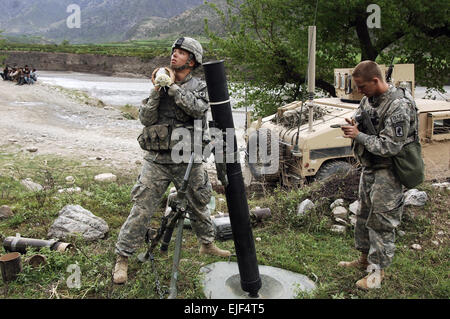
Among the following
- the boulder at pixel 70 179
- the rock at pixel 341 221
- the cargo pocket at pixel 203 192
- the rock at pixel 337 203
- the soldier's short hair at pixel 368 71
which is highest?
the soldier's short hair at pixel 368 71

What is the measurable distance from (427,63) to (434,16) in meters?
1.54

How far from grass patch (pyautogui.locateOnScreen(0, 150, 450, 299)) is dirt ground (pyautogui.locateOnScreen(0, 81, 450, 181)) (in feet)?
4.30

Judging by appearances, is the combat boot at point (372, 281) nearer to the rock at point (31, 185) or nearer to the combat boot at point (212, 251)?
the combat boot at point (212, 251)

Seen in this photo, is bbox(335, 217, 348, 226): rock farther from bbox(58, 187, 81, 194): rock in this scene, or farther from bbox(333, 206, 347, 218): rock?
bbox(58, 187, 81, 194): rock

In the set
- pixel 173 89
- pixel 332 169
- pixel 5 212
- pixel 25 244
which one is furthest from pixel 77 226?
pixel 332 169

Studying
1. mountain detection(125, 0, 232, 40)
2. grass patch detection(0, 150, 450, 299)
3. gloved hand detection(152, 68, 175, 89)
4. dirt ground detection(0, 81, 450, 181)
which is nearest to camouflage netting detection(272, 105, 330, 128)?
grass patch detection(0, 150, 450, 299)

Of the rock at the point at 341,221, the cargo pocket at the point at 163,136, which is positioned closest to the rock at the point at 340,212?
the rock at the point at 341,221

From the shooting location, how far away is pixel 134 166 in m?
8.65

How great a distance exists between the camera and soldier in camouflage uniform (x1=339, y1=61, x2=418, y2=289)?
11.6 ft

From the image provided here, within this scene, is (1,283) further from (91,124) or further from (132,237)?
(91,124)

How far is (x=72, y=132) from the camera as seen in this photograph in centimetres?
1234

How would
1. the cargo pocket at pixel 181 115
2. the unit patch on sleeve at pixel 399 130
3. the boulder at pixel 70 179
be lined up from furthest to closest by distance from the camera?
the boulder at pixel 70 179 → the cargo pocket at pixel 181 115 → the unit patch on sleeve at pixel 399 130

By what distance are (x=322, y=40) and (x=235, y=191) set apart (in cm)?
975

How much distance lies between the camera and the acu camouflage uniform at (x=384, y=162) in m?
3.52
